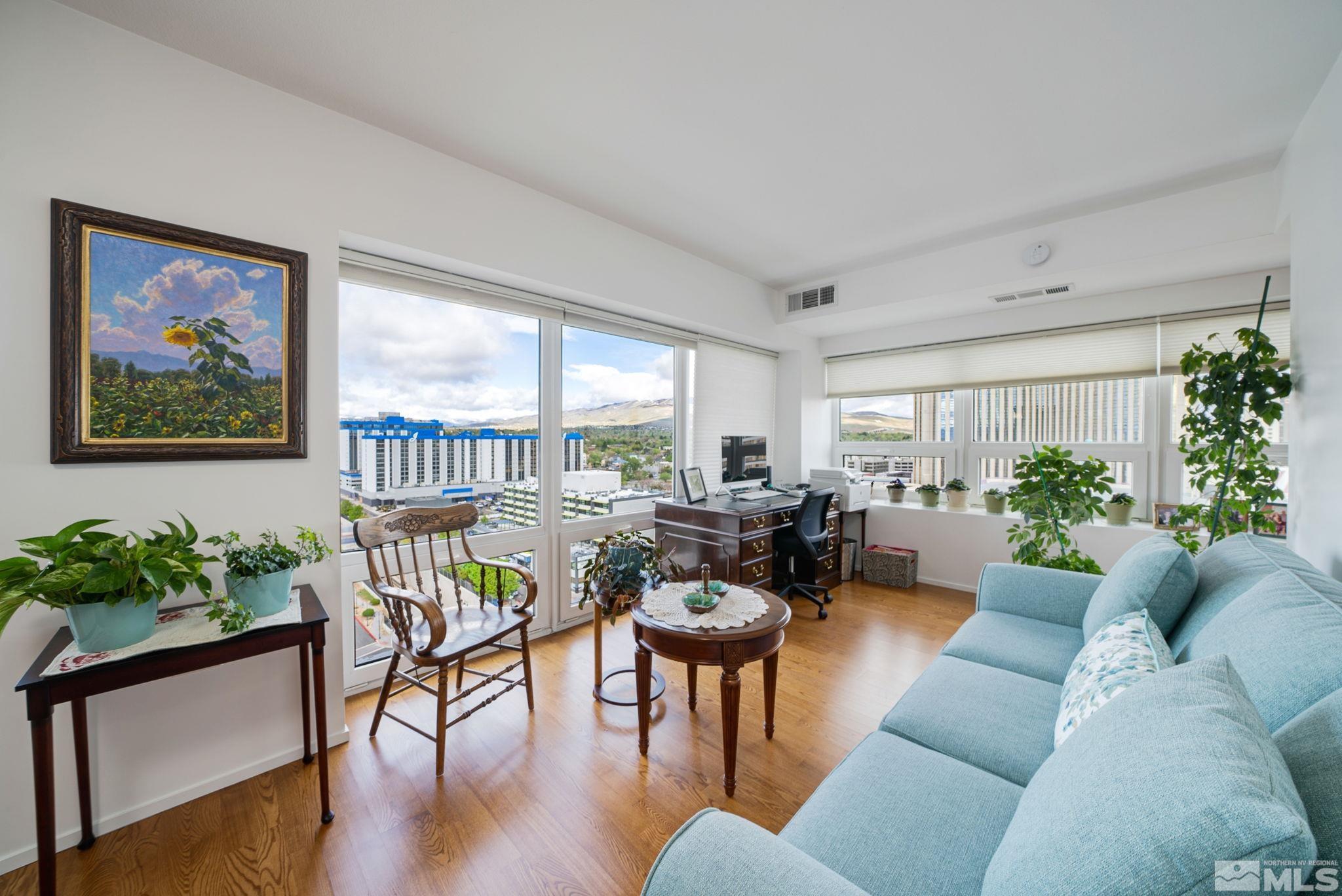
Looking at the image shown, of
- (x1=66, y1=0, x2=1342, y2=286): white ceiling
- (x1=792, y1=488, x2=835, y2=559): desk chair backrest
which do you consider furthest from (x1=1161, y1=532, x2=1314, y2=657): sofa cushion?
(x1=792, y1=488, x2=835, y2=559): desk chair backrest

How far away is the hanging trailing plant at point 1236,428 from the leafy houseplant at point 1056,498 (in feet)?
1.25

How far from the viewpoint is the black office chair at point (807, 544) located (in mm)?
3598

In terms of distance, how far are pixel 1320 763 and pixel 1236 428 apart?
2494mm

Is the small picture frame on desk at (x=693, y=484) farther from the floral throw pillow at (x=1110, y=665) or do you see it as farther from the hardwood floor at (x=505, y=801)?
the floral throw pillow at (x=1110, y=665)

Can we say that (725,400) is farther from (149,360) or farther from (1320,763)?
(1320,763)

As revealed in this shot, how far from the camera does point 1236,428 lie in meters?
2.40

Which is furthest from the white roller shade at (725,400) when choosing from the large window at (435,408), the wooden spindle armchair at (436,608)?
the wooden spindle armchair at (436,608)

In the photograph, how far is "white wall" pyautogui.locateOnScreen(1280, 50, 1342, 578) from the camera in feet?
5.76

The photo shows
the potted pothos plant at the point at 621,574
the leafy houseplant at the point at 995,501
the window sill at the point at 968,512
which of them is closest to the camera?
→ the potted pothos plant at the point at 621,574

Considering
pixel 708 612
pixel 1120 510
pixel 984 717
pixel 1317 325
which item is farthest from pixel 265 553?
pixel 1120 510

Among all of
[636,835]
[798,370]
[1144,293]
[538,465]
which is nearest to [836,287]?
[798,370]

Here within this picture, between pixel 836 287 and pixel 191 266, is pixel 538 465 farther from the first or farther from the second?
pixel 836 287

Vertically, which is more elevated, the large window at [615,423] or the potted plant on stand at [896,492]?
the large window at [615,423]

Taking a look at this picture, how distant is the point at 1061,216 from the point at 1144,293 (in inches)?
41.8
